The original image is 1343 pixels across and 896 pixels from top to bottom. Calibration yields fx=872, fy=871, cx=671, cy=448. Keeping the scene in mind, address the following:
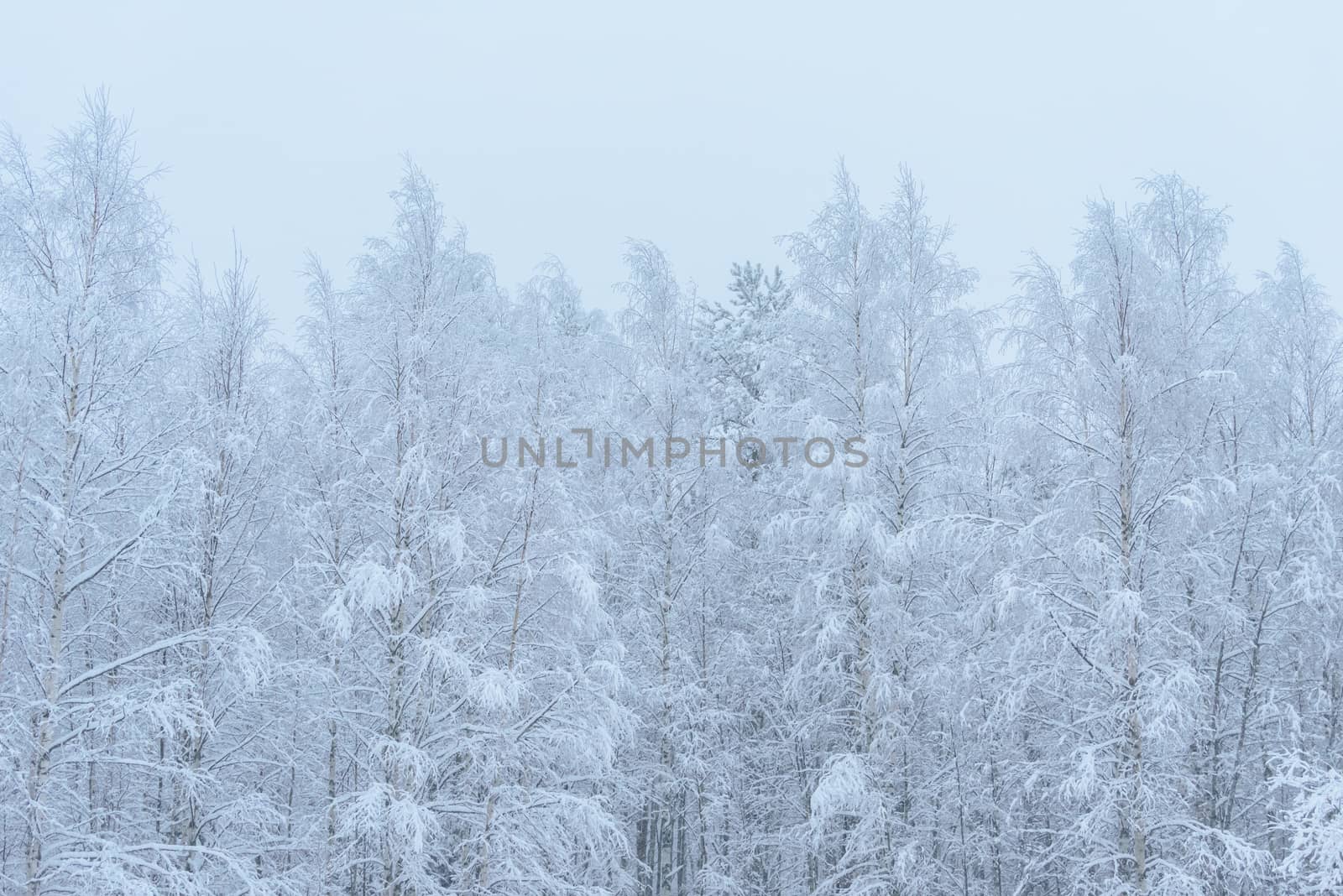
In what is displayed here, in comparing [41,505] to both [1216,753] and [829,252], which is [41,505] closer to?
[829,252]

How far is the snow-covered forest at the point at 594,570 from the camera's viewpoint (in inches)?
311

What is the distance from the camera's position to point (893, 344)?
11.8m

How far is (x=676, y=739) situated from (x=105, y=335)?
28.4 feet

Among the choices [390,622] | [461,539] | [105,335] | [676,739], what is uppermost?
[105,335]

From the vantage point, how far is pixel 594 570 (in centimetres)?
1063

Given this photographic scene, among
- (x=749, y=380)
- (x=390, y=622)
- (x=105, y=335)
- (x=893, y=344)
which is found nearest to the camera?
(x=105, y=335)

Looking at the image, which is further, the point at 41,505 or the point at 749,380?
the point at 749,380

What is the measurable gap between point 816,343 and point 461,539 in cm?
574

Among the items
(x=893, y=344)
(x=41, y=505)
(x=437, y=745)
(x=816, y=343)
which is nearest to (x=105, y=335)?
(x=41, y=505)

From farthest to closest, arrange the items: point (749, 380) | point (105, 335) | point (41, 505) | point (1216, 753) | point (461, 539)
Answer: point (749, 380) → point (1216, 753) → point (461, 539) → point (105, 335) → point (41, 505)

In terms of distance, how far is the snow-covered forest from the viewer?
7902 millimetres

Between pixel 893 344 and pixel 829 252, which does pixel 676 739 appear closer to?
pixel 893 344

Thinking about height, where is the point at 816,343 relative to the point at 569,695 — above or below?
above

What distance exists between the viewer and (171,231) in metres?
9.02
